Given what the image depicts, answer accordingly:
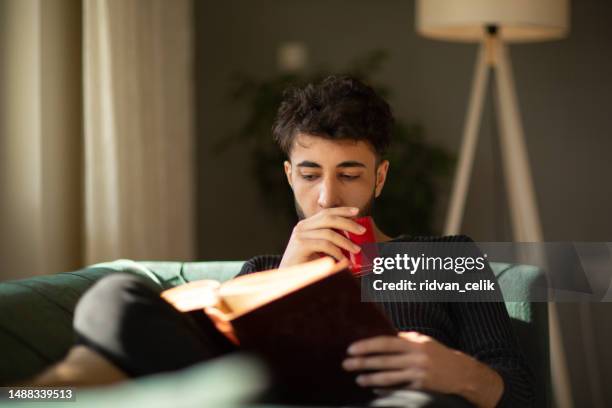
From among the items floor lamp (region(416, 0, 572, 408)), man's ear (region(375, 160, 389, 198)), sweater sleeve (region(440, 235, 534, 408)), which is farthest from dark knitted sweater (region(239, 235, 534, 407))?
floor lamp (region(416, 0, 572, 408))

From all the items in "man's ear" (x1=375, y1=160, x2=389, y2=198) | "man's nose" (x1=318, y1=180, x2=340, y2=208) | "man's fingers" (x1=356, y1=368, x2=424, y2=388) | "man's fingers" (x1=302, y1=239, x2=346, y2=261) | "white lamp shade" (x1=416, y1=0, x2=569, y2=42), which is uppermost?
"white lamp shade" (x1=416, y1=0, x2=569, y2=42)

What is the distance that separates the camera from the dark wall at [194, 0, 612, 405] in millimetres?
4281

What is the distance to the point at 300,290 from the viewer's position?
113 cm

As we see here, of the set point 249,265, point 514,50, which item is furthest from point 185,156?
point 249,265

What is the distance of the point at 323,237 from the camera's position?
4.97ft

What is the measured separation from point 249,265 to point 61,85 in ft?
5.11

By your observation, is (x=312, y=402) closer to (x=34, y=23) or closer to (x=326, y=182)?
(x=326, y=182)

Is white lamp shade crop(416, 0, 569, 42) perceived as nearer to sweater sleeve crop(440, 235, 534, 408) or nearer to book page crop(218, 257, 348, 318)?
sweater sleeve crop(440, 235, 534, 408)

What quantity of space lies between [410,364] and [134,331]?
37cm

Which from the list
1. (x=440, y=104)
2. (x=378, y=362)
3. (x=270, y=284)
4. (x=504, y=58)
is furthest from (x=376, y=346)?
(x=440, y=104)

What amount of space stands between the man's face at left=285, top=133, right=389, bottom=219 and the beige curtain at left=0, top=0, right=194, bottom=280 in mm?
1485

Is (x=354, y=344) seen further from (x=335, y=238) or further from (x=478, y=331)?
(x=478, y=331)

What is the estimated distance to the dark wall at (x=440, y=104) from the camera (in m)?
4.28

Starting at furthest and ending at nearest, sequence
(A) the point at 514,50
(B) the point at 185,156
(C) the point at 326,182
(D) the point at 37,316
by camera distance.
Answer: (A) the point at 514,50, (B) the point at 185,156, (C) the point at 326,182, (D) the point at 37,316
